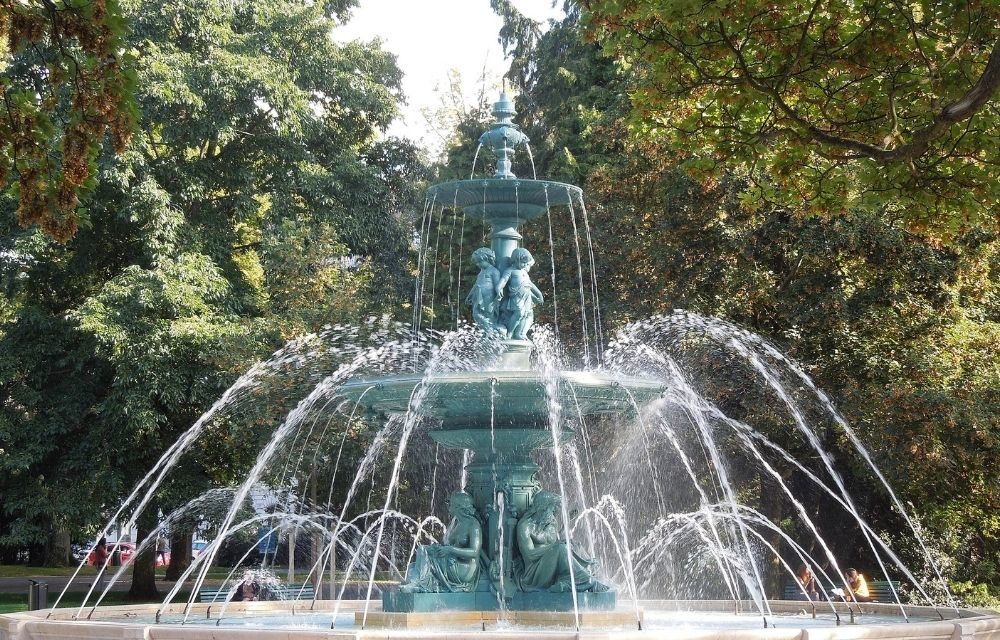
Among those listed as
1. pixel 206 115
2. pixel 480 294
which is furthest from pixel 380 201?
pixel 480 294

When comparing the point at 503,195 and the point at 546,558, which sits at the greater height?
the point at 503,195

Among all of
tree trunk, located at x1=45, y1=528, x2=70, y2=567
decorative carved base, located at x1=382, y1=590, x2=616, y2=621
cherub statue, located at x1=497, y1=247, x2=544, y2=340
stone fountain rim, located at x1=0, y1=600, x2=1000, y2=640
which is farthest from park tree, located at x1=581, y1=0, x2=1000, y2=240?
tree trunk, located at x1=45, y1=528, x2=70, y2=567

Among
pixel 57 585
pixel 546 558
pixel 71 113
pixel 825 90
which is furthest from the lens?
pixel 57 585

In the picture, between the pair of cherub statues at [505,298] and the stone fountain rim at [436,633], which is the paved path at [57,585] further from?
the stone fountain rim at [436,633]

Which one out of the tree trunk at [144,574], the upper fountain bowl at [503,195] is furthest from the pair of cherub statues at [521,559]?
the tree trunk at [144,574]

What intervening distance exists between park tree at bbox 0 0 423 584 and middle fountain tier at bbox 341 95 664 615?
1005 cm

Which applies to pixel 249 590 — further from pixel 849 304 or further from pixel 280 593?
pixel 849 304

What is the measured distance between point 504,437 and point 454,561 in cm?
120

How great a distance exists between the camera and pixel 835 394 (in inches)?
762

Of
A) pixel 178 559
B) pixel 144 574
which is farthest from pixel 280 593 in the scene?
pixel 178 559

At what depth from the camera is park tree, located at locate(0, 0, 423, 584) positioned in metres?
22.5

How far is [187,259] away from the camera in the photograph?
23531mm

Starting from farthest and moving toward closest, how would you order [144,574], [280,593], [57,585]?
[57,585] < [144,574] < [280,593]

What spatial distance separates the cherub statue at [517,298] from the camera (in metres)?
12.0
